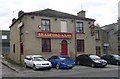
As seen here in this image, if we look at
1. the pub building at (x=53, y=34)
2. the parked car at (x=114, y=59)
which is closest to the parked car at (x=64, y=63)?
the pub building at (x=53, y=34)

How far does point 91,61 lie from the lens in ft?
90.8

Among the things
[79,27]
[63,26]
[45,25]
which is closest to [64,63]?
[45,25]

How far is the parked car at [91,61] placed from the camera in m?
26.9

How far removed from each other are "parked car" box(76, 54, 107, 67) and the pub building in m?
2.96

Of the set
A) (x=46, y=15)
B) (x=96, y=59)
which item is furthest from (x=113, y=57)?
(x=46, y=15)

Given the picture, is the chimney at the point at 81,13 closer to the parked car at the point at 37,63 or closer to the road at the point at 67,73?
the parked car at the point at 37,63

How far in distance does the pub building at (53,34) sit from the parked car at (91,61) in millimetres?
2960

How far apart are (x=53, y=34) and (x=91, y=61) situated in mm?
6853

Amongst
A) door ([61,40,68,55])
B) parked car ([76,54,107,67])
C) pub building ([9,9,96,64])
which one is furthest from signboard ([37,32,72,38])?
parked car ([76,54,107,67])

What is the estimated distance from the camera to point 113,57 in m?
32.2

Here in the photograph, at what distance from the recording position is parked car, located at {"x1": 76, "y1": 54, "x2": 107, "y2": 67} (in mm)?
26859

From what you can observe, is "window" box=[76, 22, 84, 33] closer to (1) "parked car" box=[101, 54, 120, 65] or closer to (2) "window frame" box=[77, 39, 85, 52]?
(2) "window frame" box=[77, 39, 85, 52]

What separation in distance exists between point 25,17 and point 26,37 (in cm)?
257

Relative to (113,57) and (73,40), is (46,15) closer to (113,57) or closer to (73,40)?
(73,40)
